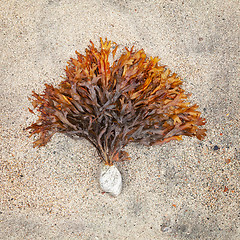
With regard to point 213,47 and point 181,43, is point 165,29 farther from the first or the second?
point 213,47

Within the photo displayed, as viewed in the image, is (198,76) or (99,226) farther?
(198,76)

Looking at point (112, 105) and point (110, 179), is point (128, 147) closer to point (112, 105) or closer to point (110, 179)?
point (110, 179)

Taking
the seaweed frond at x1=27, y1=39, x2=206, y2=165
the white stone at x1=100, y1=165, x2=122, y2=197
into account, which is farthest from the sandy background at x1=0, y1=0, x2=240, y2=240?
the seaweed frond at x1=27, y1=39, x2=206, y2=165

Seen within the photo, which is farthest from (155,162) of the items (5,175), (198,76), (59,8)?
(59,8)

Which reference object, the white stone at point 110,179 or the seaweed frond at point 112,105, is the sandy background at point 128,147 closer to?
the white stone at point 110,179

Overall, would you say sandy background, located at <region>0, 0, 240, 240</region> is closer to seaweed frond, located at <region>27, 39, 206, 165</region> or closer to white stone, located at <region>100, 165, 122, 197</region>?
white stone, located at <region>100, 165, 122, 197</region>

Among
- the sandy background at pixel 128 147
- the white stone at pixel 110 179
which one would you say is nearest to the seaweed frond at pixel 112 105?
the white stone at pixel 110 179
